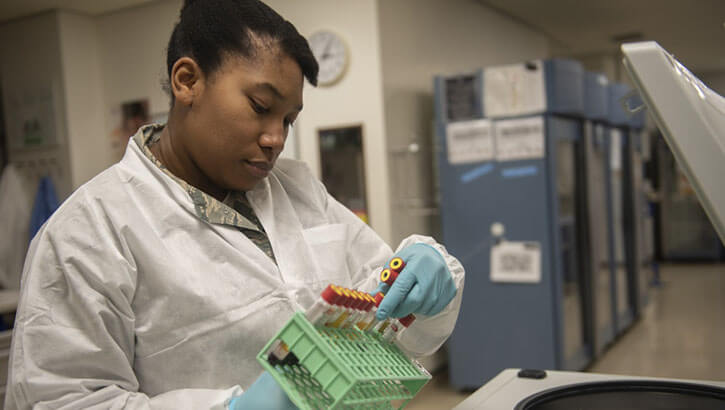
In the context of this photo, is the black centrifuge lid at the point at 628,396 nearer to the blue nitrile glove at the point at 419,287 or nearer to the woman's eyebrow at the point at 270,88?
the blue nitrile glove at the point at 419,287

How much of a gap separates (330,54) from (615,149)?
8.18 feet

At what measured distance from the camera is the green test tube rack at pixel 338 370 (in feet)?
2.14

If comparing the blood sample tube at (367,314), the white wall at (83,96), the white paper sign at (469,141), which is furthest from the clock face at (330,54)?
the blood sample tube at (367,314)

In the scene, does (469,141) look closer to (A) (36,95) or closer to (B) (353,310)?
(B) (353,310)

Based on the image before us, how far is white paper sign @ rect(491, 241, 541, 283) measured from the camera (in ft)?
10.9

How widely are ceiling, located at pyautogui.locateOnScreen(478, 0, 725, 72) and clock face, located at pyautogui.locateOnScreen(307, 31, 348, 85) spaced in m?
1.75

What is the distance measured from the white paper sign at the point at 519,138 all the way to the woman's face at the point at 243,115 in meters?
2.49

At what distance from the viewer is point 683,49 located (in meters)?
6.52

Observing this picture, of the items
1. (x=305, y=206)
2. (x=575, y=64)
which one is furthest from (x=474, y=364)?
(x=305, y=206)

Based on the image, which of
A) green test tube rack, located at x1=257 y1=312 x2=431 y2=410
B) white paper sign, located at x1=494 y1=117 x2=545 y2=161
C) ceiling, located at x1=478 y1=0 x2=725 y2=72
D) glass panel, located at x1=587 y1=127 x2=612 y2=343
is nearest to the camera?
green test tube rack, located at x1=257 y1=312 x2=431 y2=410

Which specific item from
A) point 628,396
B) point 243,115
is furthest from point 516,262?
point 243,115

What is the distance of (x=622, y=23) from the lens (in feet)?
18.2

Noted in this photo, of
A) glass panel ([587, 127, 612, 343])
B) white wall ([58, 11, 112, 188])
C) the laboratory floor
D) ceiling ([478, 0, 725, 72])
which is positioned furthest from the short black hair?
ceiling ([478, 0, 725, 72])

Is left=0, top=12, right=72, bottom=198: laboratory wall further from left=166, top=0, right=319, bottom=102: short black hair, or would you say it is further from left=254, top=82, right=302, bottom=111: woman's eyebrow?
left=254, top=82, right=302, bottom=111: woman's eyebrow
